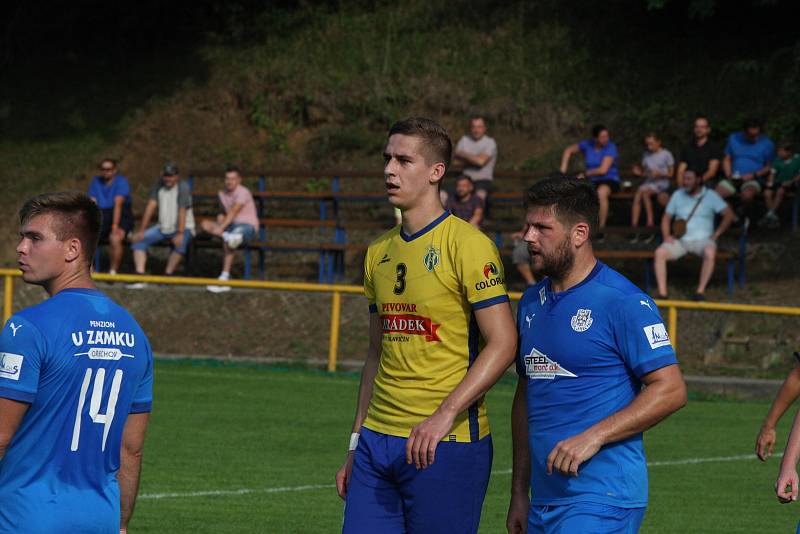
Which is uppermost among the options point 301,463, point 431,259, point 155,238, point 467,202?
point 431,259

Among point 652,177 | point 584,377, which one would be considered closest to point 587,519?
point 584,377

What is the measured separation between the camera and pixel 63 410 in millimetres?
4410

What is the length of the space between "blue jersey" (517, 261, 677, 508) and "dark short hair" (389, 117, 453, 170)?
0.86m

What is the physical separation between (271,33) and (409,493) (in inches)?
1058

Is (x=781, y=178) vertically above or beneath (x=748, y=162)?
beneath

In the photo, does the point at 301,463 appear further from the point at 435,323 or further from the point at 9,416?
the point at 9,416

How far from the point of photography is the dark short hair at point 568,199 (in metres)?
5.09

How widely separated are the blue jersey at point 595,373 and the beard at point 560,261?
0.27 feet

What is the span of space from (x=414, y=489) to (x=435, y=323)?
67 centimetres

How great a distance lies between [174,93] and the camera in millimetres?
30156

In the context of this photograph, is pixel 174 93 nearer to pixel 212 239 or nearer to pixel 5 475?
pixel 212 239

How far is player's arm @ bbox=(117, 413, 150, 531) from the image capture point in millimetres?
4824

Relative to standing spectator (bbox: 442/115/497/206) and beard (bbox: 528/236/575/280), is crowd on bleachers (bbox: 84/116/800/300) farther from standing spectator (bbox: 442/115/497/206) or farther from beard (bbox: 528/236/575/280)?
beard (bbox: 528/236/575/280)

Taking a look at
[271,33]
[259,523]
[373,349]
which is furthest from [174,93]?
[373,349]
